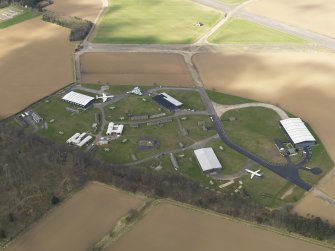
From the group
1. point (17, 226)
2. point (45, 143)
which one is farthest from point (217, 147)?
point (17, 226)

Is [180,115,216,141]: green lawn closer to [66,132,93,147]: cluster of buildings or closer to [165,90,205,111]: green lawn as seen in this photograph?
[165,90,205,111]: green lawn

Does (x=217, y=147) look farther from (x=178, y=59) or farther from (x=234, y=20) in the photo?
(x=234, y=20)

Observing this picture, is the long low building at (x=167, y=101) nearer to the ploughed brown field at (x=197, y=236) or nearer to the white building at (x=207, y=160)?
the white building at (x=207, y=160)

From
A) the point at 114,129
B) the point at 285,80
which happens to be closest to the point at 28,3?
the point at 114,129

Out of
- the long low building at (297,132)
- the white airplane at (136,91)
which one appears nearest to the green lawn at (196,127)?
the long low building at (297,132)

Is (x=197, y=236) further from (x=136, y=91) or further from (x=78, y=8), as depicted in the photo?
(x=78, y=8)

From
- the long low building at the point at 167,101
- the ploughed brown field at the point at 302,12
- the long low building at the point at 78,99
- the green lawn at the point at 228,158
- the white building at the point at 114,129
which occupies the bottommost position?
the green lawn at the point at 228,158

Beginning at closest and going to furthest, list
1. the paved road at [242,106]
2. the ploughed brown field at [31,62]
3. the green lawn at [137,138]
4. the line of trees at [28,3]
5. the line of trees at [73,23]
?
the green lawn at [137,138], the paved road at [242,106], the ploughed brown field at [31,62], the line of trees at [73,23], the line of trees at [28,3]

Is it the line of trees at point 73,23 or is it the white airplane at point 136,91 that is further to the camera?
the line of trees at point 73,23
